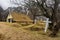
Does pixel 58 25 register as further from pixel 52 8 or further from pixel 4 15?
pixel 4 15

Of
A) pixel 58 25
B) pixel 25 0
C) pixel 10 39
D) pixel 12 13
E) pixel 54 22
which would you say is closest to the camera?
pixel 10 39

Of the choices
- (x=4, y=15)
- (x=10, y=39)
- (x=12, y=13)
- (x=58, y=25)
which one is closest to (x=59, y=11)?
(x=58, y=25)

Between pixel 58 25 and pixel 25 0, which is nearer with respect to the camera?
pixel 58 25

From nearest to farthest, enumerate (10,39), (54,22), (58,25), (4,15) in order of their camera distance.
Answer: (10,39) → (58,25) → (54,22) → (4,15)

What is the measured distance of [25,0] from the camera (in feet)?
57.1

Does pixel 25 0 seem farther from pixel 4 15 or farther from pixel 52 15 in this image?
pixel 4 15

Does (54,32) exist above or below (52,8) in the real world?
below

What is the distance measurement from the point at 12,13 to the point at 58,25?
A: 24549 millimetres

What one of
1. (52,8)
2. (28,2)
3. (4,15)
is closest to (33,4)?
(28,2)

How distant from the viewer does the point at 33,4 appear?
16.7 m

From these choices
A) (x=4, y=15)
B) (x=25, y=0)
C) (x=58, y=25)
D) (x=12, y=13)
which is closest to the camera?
(x=58, y=25)

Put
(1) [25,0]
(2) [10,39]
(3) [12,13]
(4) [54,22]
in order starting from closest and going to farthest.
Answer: (2) [10,39], (4) [54,22], (1) [25,0], (3) [12,13]

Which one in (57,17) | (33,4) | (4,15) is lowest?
(4,15)

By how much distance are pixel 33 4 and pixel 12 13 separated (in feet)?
73.9
